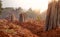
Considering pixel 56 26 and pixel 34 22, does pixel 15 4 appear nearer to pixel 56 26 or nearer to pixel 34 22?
pixel 34 22

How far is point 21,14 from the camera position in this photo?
5.93 meters

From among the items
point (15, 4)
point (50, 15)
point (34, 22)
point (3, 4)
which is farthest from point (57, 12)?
point (3, 4)

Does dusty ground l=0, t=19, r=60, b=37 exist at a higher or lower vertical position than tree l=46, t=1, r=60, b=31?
lower

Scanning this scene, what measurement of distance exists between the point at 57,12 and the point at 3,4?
1629 millimetres

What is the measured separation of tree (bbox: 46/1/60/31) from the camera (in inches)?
221

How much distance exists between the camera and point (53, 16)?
5703 millimetres

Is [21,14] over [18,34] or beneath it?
over

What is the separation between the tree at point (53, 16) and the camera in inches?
221

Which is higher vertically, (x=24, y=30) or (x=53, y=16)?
(x=53, y=16)

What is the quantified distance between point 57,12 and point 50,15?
223 mm

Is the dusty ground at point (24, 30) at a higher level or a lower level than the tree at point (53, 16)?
lower

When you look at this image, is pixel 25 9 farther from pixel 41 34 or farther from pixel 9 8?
pixel 41 34

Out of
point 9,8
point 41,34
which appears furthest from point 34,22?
point 9,8

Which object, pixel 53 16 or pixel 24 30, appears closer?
pixel 53 16
